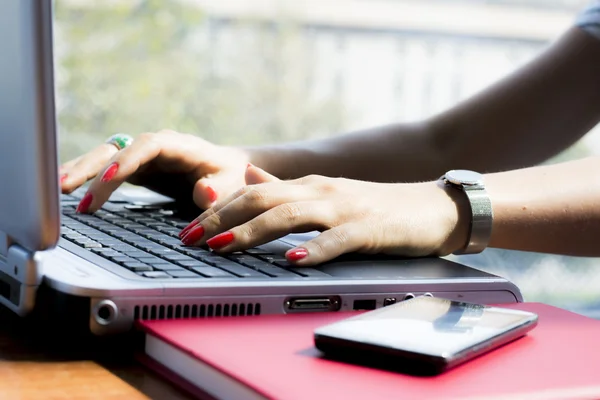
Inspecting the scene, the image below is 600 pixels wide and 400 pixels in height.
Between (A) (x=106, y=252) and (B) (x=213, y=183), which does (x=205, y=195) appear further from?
(A) (x=106, y=252)

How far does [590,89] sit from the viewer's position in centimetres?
133

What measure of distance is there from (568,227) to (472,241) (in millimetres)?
127

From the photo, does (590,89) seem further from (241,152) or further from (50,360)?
(50,360)

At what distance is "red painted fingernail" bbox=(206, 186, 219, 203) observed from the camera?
0.93m

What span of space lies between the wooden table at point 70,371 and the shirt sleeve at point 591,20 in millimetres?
973

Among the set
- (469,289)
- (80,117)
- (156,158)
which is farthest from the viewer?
(80,117)

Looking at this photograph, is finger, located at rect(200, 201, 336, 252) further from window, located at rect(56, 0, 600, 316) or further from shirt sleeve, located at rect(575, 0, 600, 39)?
window, located at rect(56, 0, 600, 316)

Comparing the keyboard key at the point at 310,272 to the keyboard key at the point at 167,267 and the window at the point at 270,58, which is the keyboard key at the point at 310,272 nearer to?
the keyboard key at the point at 167,267

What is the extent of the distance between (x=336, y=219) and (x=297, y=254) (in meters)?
0.08

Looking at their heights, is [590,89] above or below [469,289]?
above

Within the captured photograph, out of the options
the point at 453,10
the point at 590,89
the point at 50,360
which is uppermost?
the point at 453,10

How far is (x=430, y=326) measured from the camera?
0.52 metres

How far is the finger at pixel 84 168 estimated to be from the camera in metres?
1.04

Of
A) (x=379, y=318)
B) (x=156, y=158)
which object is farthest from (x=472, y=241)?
(x=156, y=158)
